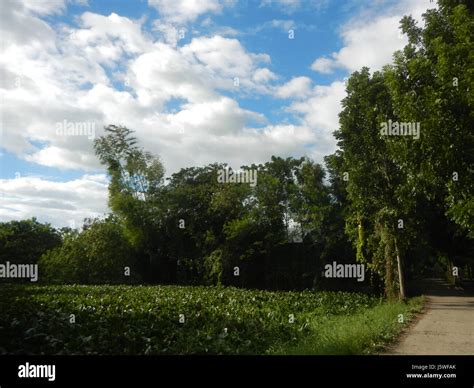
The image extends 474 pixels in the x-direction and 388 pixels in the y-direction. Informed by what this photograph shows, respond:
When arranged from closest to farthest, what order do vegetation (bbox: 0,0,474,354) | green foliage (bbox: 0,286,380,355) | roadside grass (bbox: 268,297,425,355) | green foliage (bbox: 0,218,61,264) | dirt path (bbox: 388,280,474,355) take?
1. roadside grass (bbox: 268,297,425,355)
2. dirt path (bbox: 388,280,474,355)
3. green foliage (bbox: 0,286,380,355)
4. vegetation (bbox: 0,0,474,354)
5. green foliage (bbox: 0,218,61,264)

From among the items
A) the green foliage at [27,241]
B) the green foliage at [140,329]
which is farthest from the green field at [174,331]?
the green foliage at [27,241]

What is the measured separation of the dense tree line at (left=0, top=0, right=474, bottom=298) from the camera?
85.0ft

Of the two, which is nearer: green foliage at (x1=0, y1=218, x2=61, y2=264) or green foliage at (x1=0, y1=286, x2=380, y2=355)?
green foliage at (x1=0, y1=286, x2=380, y2=355)

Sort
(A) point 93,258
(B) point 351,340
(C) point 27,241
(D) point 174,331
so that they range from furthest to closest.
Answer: (C) point 27,241 → (A) point 93,258 → (D) point 174,331 → (B) point 351,340

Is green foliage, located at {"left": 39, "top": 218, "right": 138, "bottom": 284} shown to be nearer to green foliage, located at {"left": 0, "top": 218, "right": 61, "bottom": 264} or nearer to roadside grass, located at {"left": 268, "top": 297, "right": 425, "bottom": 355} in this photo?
green foliage, located at {"left": 0, "top": 218, "right": 61, "bottom": 264}

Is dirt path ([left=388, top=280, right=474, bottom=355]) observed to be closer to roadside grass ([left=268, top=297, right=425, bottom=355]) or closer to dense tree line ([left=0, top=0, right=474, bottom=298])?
roadside grass ([left=268, top=297, right=425, bottom=355])

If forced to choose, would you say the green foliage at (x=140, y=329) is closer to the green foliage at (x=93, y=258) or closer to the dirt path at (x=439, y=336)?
the dirt path at (x=439, y=336)

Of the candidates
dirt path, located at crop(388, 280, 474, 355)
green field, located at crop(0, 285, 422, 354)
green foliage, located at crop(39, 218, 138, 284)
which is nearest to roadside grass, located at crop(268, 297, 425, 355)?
green field, located at crop(0, 285, 422, 354)

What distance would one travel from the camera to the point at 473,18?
1293 centimetres

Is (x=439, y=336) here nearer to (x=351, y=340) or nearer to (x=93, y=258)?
(x=351, y=340)

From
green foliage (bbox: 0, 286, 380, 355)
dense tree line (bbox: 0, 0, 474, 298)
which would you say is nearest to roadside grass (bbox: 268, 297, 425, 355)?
green foliage (bbox: 0, 286, 380, 355)

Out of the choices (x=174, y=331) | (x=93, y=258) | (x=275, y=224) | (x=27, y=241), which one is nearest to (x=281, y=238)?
(x=275, y=224)

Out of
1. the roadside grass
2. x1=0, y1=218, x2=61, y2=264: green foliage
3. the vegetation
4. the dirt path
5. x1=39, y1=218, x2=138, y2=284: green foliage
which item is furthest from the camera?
x1=0, y1=218, x2=61, y2=264: green foliage

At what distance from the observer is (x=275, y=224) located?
150 ft
